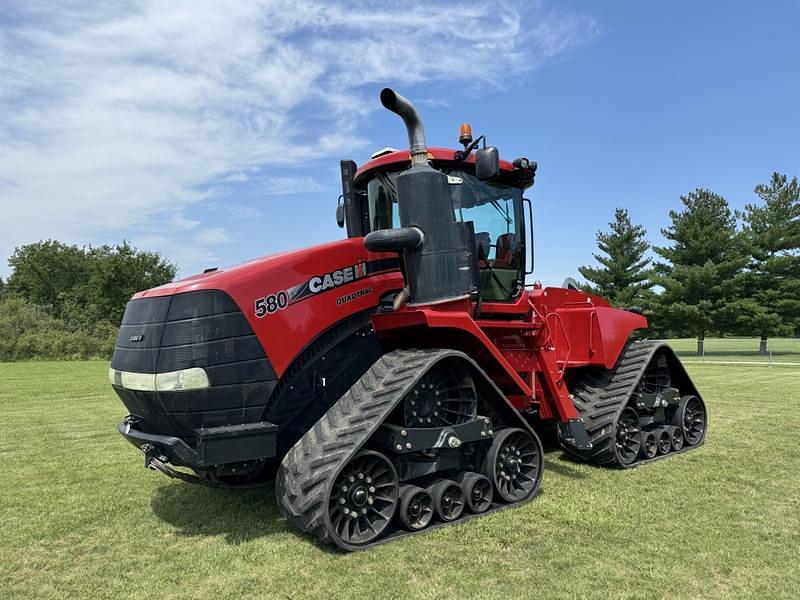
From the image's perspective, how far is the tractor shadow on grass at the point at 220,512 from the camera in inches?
201

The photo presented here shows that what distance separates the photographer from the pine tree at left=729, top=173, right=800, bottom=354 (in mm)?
37844

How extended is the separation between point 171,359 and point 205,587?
1.57 meters

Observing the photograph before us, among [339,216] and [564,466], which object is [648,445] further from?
[339,216]

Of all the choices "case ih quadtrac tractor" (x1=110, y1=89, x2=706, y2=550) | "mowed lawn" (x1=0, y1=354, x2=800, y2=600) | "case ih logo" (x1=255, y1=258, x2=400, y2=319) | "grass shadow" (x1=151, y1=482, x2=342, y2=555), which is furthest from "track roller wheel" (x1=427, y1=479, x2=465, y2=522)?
"case ih logo" (x1=255, y1=258, x2=400, y2=319)

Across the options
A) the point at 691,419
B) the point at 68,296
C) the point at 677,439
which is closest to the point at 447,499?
the point at 677,439

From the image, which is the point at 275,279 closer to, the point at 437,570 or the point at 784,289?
the point at 437,570

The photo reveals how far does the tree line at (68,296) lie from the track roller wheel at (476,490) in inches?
1431

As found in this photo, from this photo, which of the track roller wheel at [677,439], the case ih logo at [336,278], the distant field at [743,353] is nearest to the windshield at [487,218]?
the case ih logo at [336,278]

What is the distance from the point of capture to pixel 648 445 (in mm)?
7484

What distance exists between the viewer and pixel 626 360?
7902 mm

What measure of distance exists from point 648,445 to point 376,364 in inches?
162

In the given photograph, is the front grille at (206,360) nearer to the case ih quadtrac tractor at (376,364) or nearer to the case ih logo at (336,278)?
the case ih quadtrac tractor at (376,364)

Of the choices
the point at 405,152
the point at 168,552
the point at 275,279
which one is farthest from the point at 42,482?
the point at 405,152

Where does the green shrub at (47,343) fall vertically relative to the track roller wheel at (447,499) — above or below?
above
